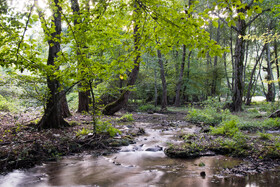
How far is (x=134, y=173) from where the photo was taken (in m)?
4.27

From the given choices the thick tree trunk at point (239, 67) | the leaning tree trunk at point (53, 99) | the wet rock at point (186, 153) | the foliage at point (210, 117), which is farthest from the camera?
the thick tree trunk at point (239, 67)

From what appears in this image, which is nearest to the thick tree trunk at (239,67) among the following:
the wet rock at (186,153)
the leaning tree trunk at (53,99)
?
the wet rock at (186,153)

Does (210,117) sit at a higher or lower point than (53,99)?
lower

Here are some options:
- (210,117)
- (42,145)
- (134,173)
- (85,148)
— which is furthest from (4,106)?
(210,117)

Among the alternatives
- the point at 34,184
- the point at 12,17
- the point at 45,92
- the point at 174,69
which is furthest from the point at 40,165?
the point at 174,69

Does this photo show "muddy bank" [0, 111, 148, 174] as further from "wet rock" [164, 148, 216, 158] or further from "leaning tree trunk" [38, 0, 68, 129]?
"wet rock" [164, 148, 216, 158]

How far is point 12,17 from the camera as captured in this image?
4.01 metres

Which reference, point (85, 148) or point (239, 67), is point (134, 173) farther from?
point (239, 67)

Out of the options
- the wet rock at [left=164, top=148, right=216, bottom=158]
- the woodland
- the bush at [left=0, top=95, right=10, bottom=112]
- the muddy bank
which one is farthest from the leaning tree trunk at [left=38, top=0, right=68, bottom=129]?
the bush at [left=0, top=95, right=10, bottom=112]

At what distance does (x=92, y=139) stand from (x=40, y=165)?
1827mm

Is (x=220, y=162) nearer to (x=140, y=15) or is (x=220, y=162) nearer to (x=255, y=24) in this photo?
(x=140, y=15)

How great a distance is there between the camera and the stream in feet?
12.2

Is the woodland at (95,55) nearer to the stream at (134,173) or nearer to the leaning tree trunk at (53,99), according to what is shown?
the leaning tree trunk at (53,99)

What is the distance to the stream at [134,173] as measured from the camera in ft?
12.2
